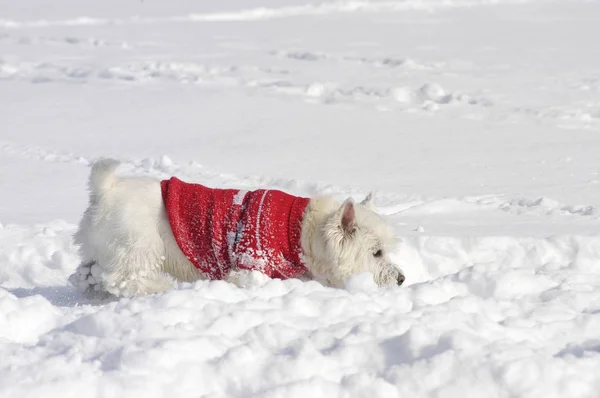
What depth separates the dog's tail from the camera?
453cm

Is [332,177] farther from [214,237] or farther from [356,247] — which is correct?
[214,237]

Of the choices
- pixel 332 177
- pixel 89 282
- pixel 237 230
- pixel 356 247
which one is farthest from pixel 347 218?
pixel 332 177

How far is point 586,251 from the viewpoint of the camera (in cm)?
546

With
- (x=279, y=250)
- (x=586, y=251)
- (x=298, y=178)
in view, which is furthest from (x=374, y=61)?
(x=279, y=250)

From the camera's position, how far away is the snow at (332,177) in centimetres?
312

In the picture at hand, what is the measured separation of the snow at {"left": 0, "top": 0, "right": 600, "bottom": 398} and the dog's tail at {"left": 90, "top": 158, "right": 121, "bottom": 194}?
0.68 meters

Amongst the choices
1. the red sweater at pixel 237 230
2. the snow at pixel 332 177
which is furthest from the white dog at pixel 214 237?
the snow at pixel 332 177

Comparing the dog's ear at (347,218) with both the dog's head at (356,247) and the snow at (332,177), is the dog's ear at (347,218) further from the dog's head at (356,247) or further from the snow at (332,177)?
the snow at (332,177)

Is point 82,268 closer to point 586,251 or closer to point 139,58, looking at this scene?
point 586,251

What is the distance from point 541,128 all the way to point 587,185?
221cm

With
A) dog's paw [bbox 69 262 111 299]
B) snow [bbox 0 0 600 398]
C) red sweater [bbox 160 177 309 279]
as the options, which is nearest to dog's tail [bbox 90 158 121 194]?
red sweater [bbox 160 177 309 279]

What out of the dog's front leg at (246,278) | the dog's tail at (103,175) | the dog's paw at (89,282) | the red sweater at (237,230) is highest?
the dog's tail at (103,175)

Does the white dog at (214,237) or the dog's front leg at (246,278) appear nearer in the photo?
the dog's front leg at (246,278)

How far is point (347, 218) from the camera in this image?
180 inches
